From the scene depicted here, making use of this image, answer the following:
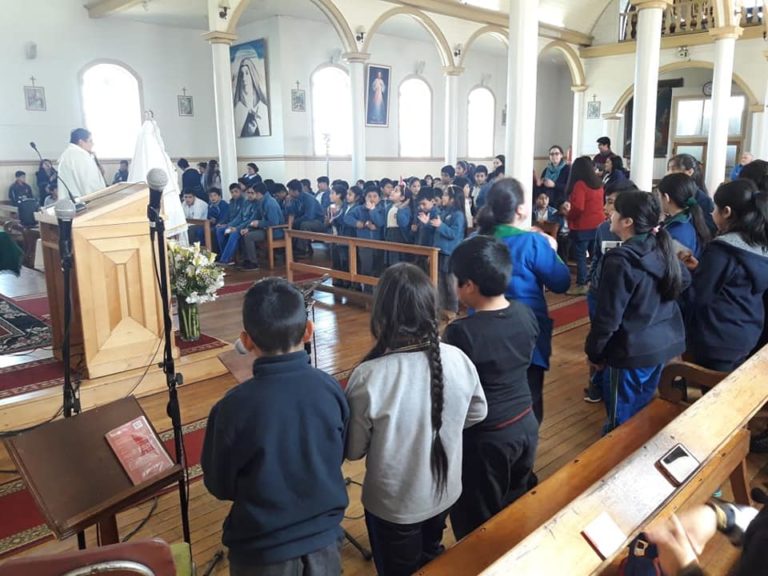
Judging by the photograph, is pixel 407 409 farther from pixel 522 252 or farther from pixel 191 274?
pixel 191 274

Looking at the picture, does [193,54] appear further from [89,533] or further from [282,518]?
[282,518]

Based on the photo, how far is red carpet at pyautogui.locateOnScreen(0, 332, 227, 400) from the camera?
3818mm

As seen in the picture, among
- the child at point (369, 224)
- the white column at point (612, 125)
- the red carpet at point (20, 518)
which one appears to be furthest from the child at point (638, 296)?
the white column at point (612, 125)

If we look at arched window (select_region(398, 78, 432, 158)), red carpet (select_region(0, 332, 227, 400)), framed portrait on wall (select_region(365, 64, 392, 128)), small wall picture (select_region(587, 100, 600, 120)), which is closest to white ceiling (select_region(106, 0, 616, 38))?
framed portrait on wall (select_region(365, 64, 392, 128))

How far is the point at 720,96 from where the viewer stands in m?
9.45

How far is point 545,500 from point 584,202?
5.03m

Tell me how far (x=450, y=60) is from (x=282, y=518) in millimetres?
12480

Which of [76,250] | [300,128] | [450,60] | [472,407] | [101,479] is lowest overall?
[101,479]

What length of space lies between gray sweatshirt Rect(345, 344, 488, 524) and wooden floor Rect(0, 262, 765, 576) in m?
0.72

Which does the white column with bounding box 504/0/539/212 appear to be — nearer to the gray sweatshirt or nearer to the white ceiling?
the gray sweatshirt

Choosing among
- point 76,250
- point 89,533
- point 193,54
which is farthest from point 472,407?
point 193,54

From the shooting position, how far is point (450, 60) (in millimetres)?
12734

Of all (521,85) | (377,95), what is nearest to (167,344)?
(521,85)

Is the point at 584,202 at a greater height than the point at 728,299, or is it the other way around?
the point at 584,202
